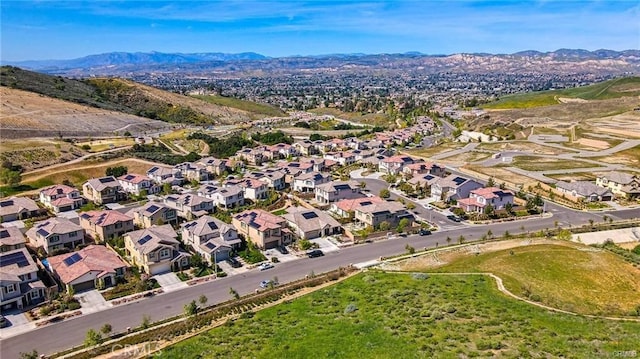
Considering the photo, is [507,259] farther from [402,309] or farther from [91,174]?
[91,174]

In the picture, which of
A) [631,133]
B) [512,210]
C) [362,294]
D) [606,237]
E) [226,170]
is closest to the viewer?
[362,294]

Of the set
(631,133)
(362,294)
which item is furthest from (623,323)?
(631,133)

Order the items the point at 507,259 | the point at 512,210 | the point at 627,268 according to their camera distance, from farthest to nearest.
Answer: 1. the point at 512,210
2. the point at 507,259
3. the point at 627,268

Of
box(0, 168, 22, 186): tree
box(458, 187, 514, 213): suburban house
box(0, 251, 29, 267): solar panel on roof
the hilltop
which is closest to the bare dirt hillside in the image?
the hilltop

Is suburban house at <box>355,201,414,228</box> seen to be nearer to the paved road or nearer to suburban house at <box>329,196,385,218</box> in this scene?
suburban house at <box>329,196,385,218</box>

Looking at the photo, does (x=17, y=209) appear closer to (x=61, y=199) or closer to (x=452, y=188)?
(x=61, y=199)

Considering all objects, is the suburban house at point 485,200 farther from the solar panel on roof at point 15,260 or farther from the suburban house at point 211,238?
the solar panel on roof at point 15,260

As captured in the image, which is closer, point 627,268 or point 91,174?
point 627,268
